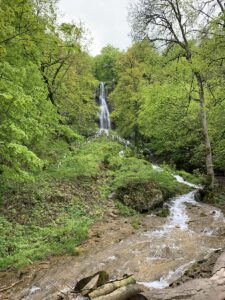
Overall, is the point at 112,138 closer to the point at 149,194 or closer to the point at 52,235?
the point at 149,194

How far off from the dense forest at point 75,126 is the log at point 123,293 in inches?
133

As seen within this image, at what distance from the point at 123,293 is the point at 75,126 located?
60.2ft

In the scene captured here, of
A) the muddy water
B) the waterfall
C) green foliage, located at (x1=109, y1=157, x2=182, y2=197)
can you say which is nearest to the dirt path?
the muddy water

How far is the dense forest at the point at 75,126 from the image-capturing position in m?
7.60

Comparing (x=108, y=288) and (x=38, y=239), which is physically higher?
(x=38, y=239)

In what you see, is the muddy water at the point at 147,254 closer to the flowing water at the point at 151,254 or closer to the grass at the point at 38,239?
the flowing water at the point at 151,254

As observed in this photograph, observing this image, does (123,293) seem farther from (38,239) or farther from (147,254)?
(38,239)

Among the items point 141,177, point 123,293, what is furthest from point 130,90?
point 123,293

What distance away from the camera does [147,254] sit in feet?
25.6

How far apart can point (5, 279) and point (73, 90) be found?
14.2 m

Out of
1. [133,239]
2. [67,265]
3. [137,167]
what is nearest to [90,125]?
[137,167]

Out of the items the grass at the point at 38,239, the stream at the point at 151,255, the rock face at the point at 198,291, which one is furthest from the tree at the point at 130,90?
the rock face at the point at 198,291

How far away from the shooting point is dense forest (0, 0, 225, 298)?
7.60 meters

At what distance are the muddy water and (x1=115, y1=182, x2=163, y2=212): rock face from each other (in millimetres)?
951
